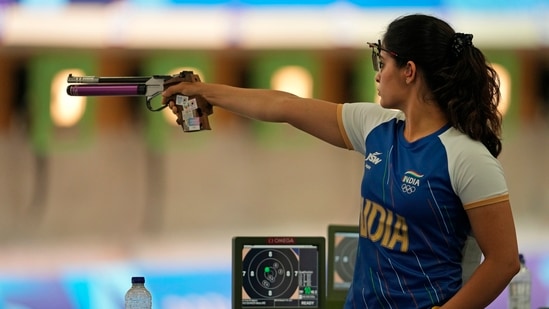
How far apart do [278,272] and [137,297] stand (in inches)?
18.1

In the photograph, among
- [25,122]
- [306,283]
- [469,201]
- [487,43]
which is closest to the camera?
[469,201]

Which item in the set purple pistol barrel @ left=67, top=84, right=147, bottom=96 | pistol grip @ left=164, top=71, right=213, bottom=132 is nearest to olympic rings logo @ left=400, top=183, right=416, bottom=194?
pistol grip @ left=164, top=71, right=213, bottom=132

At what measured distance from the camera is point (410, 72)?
1919 mm

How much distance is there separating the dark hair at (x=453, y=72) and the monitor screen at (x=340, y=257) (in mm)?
1240

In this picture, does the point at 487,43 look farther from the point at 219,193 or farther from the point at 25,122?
the point at 25,122

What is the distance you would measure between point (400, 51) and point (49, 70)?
191 centimetres

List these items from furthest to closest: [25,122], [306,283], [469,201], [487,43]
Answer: [487,43] → [25,122] → [306,283] → [469,201]

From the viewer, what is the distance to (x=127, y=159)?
352cm

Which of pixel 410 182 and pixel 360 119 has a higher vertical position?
pixel 360 119

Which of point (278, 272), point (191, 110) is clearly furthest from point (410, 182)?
point (278, 272)

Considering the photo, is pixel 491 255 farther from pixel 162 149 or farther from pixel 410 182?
pixel 162 149

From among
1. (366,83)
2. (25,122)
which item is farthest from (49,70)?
(366,83)

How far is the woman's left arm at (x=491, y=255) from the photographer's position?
1.80 m

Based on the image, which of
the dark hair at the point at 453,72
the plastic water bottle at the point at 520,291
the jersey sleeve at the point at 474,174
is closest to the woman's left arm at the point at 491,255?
the jersey sleeve at the point at 474,174
